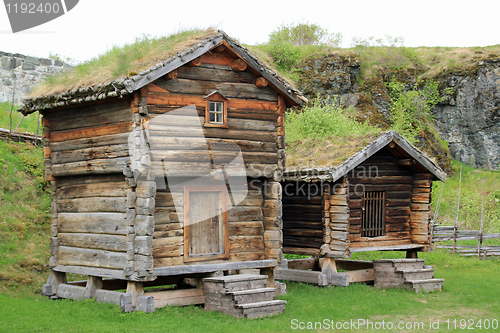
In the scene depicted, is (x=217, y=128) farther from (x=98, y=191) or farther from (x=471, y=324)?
(x=471, y=324)

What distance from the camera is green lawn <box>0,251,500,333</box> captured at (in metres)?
9.97

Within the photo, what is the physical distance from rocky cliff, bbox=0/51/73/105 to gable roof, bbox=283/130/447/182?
13.9 meters

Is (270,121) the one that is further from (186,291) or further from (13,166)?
(13,166)

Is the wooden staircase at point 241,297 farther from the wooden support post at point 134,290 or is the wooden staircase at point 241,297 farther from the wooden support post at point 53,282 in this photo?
the wooden support post at point 53,282

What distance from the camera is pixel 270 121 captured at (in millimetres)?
13133

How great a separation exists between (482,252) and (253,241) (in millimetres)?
13095

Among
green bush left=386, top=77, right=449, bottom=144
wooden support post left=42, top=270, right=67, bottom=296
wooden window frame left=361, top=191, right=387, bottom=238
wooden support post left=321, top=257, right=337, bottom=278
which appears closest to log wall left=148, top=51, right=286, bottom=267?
wooden support post left=321, top=257, right=337, bottom=278

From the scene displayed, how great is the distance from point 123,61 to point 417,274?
33.2ft

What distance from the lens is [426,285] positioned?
14484 mm

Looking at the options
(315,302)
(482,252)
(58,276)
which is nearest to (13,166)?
(58,276)

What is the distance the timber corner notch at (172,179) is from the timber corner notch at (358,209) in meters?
2.80

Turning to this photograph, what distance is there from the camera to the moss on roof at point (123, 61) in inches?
452

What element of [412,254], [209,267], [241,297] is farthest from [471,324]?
[412,254]

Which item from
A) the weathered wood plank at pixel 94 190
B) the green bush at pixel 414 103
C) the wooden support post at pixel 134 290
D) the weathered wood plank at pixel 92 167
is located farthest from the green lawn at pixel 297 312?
the green bush at pixel 414 103
